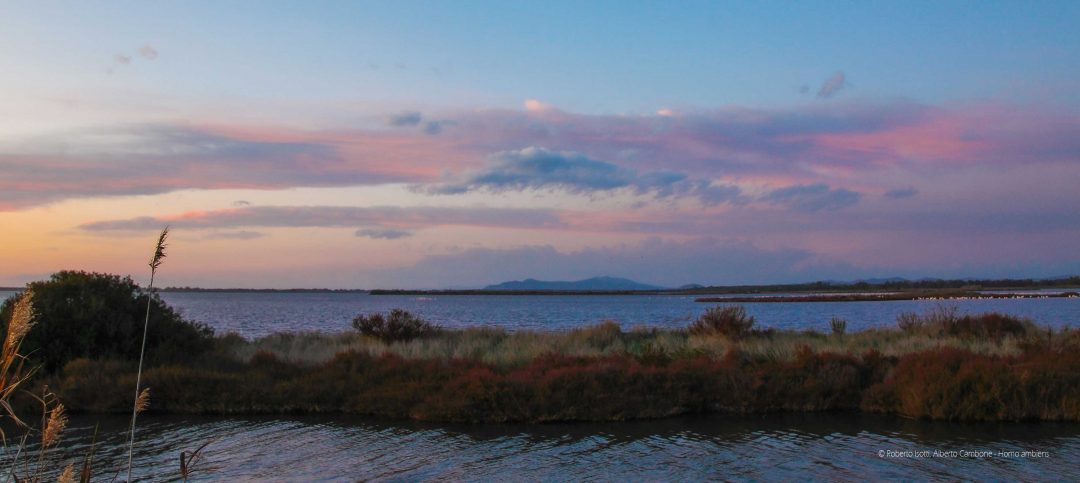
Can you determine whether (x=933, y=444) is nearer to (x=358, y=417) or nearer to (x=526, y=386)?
(x=526, y=386)

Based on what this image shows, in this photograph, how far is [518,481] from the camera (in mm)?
10344

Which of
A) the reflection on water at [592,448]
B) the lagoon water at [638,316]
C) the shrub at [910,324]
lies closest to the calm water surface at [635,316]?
the lagoon water at [638,316]

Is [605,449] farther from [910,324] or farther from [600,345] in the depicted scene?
[910,324]

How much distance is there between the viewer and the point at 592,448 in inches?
488

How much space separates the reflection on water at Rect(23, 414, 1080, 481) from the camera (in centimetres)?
1070

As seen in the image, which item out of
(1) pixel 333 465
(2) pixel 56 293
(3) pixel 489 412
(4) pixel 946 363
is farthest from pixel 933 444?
(2) pixel 56 293

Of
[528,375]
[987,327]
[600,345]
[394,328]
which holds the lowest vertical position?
[528,375]

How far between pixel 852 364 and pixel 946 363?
1865 mm

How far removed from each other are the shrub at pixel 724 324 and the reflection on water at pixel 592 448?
32.8 feet

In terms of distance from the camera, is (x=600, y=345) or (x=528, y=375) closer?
(x=528, y=375)

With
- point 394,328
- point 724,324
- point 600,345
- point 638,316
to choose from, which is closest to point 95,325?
point 394,328

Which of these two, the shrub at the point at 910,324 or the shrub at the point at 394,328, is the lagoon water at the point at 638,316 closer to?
the shrub at the point at 910,324

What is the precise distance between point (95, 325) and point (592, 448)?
13.7m

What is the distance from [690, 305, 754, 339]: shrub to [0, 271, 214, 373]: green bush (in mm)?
15500
